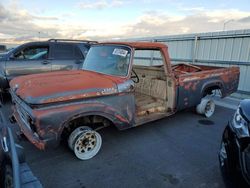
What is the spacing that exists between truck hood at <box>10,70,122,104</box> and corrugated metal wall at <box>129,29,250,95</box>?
5.51m

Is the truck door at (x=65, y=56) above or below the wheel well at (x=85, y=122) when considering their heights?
above

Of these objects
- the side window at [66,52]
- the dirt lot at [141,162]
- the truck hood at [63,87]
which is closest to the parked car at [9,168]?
the truck hood at [63,87]

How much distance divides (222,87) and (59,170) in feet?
14.1

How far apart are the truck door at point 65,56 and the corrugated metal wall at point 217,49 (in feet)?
15.1

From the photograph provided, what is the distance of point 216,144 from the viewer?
151 inches

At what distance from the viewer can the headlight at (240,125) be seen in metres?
1.94

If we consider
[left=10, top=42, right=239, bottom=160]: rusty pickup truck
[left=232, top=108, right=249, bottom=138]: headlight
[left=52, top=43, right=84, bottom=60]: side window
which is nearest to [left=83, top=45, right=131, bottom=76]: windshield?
[left=10, top=42, right=239, bottom=160]: rusty pickup truck

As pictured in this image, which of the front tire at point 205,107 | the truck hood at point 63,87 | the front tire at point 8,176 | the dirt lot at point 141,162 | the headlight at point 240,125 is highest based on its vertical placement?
the truck hood at point 63,87

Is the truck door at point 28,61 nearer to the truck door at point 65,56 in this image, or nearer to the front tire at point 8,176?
the truck door at point 65,56

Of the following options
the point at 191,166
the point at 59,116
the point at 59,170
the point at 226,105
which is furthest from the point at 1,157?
the point at 226,105

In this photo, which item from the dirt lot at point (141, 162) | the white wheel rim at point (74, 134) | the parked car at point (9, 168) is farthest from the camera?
the white wheel rim at point (74, 134)

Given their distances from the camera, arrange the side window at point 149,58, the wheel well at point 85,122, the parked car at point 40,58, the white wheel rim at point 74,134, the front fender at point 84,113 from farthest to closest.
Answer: the side window at point 149,58 → the parked car at point 40,58 → the wheel well at point 85,122 → the white wheel rim at point 74,134 → the front fender at point 84,113

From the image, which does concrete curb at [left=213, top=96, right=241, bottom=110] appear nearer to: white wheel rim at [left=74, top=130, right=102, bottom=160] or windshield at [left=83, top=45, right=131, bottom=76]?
windshield at [left=83, top=45, right=131, bottom=76]

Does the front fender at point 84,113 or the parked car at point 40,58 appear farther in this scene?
the parked car at point 40,58
